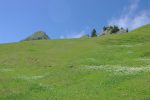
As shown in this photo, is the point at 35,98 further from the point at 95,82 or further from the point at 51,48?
the point at 51,48

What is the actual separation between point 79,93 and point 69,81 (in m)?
8.53

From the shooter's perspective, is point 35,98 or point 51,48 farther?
point 51,48

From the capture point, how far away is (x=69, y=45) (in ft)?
284

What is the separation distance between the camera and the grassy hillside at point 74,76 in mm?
32125

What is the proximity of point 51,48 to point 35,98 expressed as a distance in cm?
5226

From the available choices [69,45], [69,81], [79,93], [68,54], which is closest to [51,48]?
[69,45]

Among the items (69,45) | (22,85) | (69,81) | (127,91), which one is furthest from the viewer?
(69,45)

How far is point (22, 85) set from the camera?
123 ft

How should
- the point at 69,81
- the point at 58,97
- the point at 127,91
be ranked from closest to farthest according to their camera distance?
the point at 58,97
the point at 127,91
the point at 69,81

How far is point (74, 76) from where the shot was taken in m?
43.6

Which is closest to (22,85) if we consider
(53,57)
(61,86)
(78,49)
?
(61,86)

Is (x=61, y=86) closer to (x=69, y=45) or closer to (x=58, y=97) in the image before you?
(x=58, y=97)

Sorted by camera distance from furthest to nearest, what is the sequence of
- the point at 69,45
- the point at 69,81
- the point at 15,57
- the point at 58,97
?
1. the point at 69,45
2. the point at 15,57
3. the point at 69,81
4. the point at 58,97

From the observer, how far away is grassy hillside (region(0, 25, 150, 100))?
105 feet
